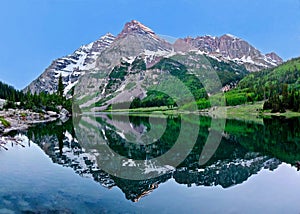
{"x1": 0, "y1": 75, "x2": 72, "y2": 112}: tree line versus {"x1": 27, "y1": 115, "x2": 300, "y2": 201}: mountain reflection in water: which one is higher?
{"x1": 0, "y1": 75, "x2": 72, "y2": 112}: tree line

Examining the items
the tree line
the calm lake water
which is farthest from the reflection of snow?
the tree line

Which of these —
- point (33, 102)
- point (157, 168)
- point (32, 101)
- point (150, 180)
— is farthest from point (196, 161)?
point (32, 101)

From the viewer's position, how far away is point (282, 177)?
24531 mm

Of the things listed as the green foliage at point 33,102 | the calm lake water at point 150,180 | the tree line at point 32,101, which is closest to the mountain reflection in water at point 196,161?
the calm lake water at point 150,180

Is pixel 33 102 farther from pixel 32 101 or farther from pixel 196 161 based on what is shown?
pixel 196 161

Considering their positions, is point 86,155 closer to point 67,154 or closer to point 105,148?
point 67,154

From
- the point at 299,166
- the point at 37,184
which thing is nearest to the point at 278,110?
the point at 299,166

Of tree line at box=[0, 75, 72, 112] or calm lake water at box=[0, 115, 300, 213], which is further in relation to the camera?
tree line at box=[0, 75, 72, 112]

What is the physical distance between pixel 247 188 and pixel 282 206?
Answer: 3906 mm

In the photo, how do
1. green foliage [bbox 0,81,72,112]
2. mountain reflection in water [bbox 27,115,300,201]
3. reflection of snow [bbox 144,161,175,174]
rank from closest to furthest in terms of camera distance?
mountain reflection in water [bbox 27,115,300,201] < reflection of snow [bbox 144,161,175,174] < green foliage [bbox 0,81,72,112]

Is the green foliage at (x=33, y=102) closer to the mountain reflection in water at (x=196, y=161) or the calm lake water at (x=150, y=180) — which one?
the mountain reflection in water at (x=196, y=161)

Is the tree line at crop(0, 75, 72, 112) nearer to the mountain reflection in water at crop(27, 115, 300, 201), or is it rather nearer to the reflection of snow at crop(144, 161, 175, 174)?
the mountain reflection in water at crop(27, 115, 300, 201)

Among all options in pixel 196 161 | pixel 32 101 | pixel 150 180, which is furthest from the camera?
pixel 32 101

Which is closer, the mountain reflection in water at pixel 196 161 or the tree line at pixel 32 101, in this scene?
the mountain reflection in water at pixel 196 161
